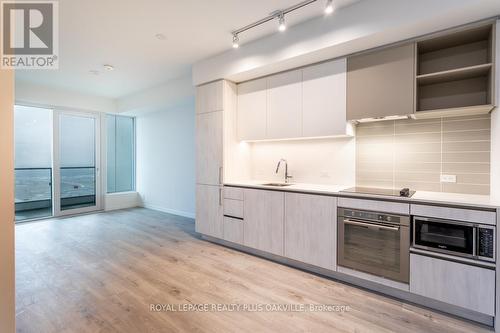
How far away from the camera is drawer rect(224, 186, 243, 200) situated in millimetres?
3523

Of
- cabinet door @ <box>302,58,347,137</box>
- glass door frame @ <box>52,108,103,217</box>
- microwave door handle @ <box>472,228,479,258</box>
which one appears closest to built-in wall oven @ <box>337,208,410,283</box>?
microwave door handle @ <box>472,228,479,258</box>

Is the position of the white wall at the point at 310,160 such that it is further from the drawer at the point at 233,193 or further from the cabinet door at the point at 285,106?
the drawer at the point at 233,193

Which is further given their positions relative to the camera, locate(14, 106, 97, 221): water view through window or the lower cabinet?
locate(14, 106, 97, 221): water view through window

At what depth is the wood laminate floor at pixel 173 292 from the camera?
2004 mm

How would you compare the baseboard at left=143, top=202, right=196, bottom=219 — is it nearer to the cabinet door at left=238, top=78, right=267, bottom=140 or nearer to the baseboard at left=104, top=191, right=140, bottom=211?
the baseboard at left=104, top=191, right=140, bottom=211

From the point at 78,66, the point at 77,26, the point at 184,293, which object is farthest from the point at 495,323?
the point at 78,66

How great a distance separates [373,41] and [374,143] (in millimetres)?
1141

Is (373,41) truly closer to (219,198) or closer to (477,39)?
(477,39)

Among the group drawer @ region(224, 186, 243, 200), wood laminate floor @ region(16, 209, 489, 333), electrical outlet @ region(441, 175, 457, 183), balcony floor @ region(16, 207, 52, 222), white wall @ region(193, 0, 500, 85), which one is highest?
white wall @ region(193, 0, 500, 85)

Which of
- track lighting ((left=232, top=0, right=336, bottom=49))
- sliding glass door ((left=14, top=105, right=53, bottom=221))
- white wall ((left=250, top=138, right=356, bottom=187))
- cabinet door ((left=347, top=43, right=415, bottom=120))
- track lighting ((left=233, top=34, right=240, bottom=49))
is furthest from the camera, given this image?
sliding glass door ((left=14, top=105, right=53, bottom=221))

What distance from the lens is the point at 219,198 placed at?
3.76m

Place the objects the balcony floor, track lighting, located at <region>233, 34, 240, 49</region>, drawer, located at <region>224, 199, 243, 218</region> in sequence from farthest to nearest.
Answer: the balcony floor → drawer, located at <region>224, 199, 243, 218</region> → track lighting, located at <region>233, 34, 240, 49</region>

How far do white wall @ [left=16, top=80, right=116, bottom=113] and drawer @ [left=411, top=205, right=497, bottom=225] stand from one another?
6975mm

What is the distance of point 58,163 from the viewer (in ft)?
18.7
